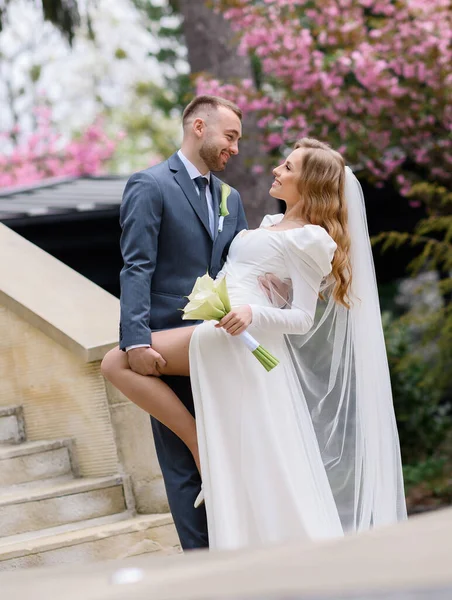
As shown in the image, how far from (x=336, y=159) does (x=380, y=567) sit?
8.92ft

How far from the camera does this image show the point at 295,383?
346cm

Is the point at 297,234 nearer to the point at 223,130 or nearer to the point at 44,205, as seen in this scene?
the point at 223,130

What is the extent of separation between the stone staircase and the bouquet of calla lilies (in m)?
1.34

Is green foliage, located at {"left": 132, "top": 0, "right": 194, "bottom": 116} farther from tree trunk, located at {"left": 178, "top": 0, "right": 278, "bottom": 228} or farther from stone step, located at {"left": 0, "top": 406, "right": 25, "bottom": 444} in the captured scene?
stone step, located at {"left": 0, "top": 406, "right": 25, "bottom": 444}

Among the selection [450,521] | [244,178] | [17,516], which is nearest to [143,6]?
[244,178]

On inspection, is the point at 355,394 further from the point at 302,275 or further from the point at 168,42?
the point at 168,42

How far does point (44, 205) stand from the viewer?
7832 mm

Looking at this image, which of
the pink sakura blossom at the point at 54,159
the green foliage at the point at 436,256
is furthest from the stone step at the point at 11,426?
the pink sakura blossom at the point at 54,159

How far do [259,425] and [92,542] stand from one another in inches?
46.2

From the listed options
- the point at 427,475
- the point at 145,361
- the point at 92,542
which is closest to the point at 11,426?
the point at 92,542

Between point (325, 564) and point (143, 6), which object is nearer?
point (325, 564)

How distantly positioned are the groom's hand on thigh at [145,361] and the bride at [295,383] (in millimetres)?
30

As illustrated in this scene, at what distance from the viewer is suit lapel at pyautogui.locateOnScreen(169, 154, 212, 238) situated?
138 inches

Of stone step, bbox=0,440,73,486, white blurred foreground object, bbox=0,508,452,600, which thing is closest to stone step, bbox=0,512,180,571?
stone step, bbox=0,440,73,486
